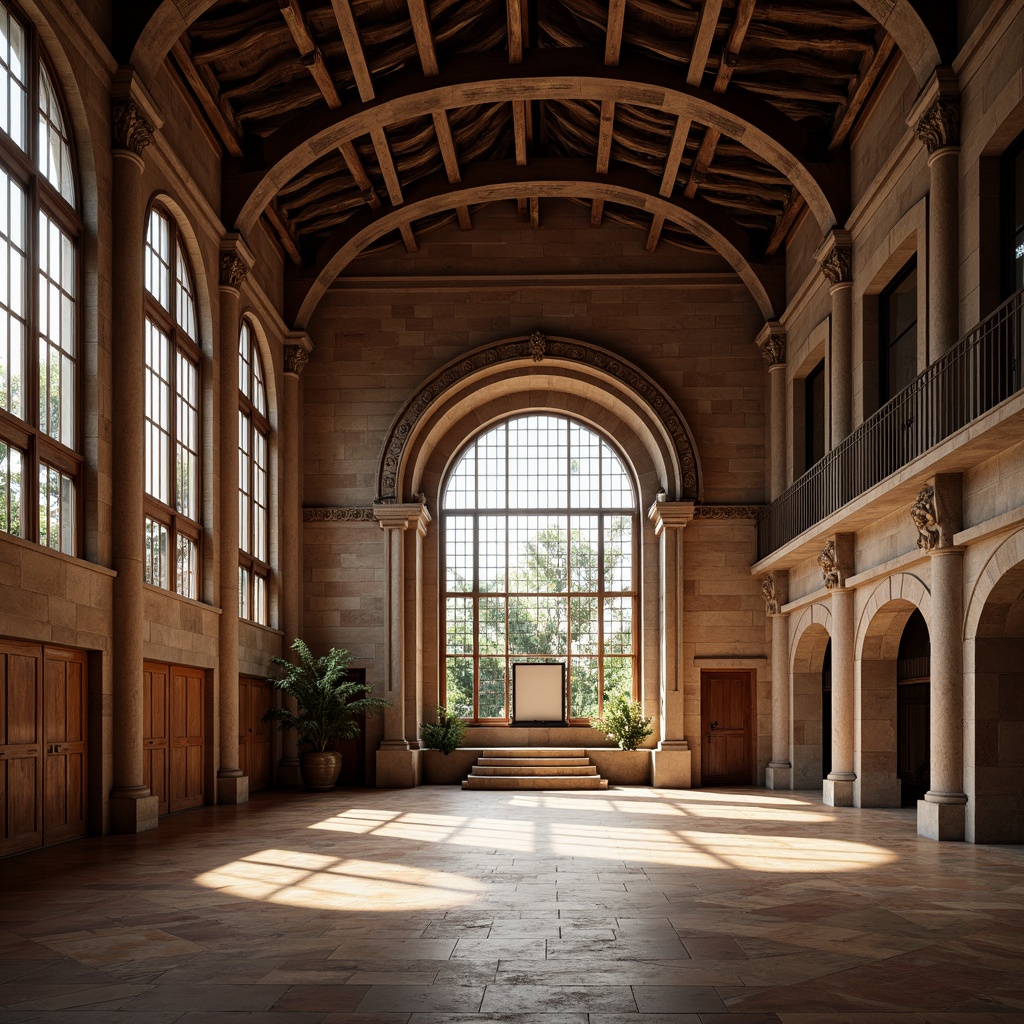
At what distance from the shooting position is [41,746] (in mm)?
11961

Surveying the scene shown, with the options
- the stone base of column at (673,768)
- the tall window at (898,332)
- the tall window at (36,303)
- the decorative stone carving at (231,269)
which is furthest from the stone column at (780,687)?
the tall window at (36,303)

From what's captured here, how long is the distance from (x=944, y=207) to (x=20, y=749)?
11335 mm

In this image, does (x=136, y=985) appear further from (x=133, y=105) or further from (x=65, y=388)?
(x=133, y=105)

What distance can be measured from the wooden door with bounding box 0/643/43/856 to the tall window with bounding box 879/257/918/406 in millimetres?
11346

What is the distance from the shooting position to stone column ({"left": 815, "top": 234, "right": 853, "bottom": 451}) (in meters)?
18.0

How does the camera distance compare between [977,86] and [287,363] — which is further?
[287,363]

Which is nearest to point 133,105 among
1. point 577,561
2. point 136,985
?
point 136,985

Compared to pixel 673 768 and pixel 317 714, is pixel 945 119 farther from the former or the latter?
pixel 317 714

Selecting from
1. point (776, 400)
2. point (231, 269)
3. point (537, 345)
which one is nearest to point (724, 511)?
point (776, 400)

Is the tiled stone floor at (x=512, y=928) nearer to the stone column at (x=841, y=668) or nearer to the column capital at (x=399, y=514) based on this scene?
the stone column at (x=841, y=668)

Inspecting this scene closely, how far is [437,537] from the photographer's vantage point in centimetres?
2469

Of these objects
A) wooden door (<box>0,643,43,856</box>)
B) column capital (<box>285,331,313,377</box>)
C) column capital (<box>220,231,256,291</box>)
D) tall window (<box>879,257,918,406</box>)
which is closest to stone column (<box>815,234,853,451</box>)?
tall window (<box>879,257,918,406</box>)

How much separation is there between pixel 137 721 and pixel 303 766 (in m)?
7.58

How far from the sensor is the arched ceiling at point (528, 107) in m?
16.3
